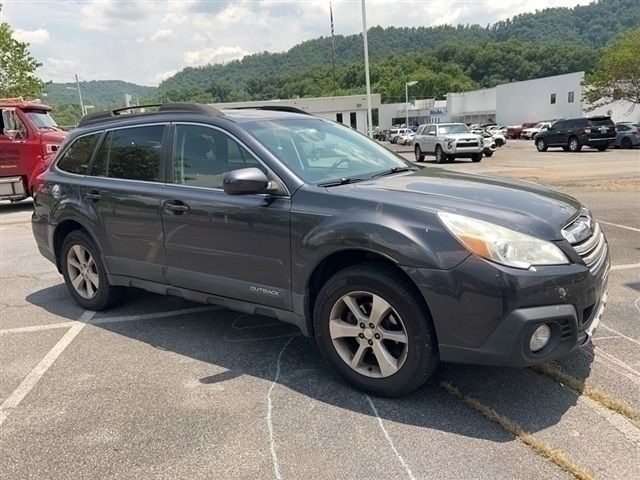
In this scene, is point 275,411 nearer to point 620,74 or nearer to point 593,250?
point 593,250

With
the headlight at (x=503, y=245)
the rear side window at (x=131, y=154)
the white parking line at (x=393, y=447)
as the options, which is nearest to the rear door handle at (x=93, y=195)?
the rear side window at (x=131, y=154)

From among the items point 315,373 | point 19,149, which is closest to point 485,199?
point 315,373

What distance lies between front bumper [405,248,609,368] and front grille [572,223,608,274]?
9cm

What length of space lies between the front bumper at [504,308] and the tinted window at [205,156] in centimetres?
163

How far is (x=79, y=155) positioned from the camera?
5258 mm

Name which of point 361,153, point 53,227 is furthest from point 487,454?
point 53,227

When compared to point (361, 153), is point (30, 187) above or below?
below

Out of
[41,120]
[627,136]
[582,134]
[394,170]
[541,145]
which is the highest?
[41,120]

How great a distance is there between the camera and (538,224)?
3.10 m

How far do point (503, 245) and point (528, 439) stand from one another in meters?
1.01

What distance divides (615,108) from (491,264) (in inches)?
2263

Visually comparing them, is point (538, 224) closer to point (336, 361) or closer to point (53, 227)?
point (336, 361)

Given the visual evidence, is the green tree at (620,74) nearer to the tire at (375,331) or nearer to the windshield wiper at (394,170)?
the windshield wiper at (394,170)

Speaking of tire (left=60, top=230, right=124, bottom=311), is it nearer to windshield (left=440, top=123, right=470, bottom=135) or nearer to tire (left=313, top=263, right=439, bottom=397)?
tire (left=313, top=263, right=439, bottom=397)
